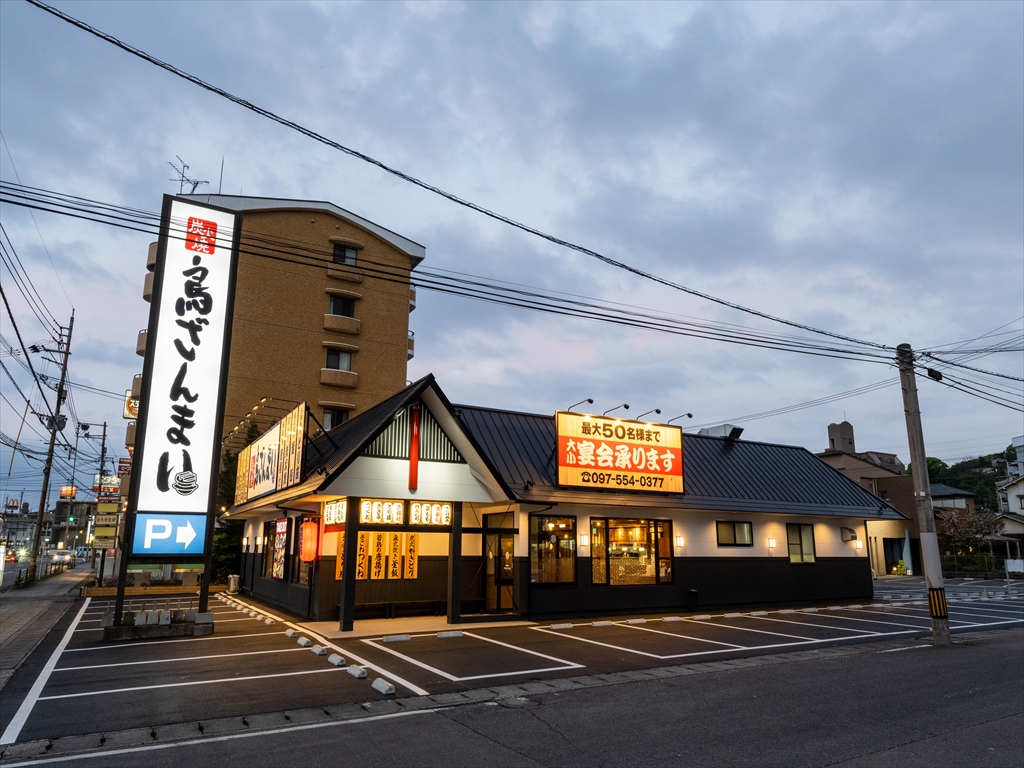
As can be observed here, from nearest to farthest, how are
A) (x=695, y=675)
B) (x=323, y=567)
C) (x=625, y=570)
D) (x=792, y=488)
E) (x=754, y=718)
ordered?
(x=754, y=718) < (x=695, y=675) < (x=323, y=567) < (x=625, y=570) < (x=792, y=488)

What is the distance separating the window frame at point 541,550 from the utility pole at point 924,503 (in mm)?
8989

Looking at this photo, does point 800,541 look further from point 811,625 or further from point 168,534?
point 168,534

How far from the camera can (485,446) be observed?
1980cm

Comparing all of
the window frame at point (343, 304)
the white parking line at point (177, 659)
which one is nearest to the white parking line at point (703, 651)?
the white parking line at point (177, 659)

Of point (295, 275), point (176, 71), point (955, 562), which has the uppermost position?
point (295, 275)

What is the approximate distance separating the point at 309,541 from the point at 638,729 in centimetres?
1273

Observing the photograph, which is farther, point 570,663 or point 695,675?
point 570,663

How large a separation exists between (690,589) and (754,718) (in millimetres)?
13746

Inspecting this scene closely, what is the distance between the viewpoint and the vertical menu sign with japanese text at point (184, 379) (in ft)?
48.9

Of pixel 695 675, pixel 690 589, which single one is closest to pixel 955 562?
pixel 690 589

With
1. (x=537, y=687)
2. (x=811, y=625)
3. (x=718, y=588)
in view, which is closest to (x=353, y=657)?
(x=537, y=687)

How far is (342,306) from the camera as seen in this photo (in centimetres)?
4384

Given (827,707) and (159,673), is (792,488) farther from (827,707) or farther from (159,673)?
(159,673)

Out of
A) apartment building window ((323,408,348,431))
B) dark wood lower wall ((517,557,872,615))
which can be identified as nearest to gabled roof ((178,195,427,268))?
apartment building window ((323,408,348,431))
